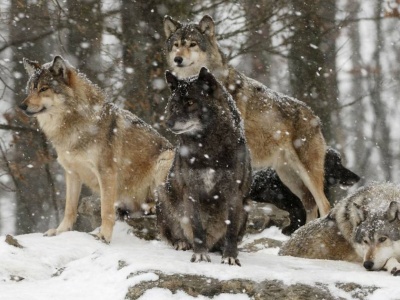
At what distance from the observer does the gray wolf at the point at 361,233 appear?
5.94 metres

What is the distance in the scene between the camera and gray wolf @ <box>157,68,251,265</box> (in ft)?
18.5

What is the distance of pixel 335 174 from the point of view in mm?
10188

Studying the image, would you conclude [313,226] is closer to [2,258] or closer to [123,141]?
[123,141]

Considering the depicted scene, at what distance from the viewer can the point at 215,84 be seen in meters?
5.76

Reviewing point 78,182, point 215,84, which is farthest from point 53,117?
point 215,84

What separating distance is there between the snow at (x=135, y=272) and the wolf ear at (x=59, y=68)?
2.10 meters

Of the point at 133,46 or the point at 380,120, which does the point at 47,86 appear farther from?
the point at 380,120

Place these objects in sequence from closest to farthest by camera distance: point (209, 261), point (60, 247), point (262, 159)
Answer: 1. point (209, 261)
2. point (60, 247)
3. point (262, 159)

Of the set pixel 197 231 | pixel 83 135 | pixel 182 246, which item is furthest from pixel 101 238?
pixel 197 231

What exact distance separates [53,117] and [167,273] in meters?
3.38

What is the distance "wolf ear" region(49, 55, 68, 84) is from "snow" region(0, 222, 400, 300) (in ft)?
6.89

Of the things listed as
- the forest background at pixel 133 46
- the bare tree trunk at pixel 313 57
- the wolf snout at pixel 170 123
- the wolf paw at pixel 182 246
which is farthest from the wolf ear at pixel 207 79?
the bare tree trunk at pixel 313 57

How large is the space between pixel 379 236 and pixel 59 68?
4.14 m

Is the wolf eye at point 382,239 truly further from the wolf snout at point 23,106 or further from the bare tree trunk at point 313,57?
the bare tree trunk at point 313,57
